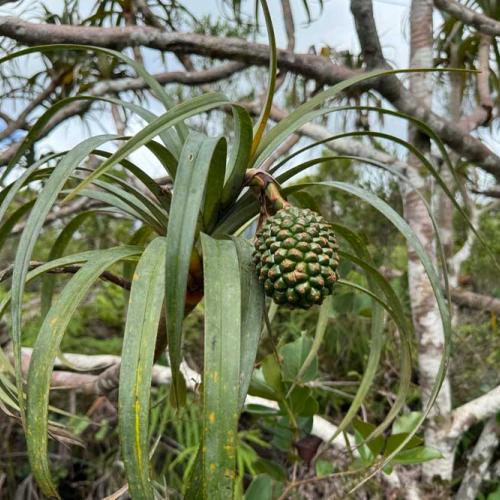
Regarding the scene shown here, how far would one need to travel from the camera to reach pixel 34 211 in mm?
441

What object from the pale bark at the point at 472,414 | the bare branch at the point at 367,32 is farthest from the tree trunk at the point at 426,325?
the bare branch at the point at 367,32

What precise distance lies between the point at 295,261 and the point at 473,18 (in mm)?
1275

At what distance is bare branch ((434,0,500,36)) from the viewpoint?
1455 millimetres

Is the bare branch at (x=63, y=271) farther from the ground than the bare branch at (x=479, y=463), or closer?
farther from the ground

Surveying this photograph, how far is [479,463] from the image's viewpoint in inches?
57.5

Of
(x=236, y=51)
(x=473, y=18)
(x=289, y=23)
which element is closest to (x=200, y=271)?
(x=236, y=51)

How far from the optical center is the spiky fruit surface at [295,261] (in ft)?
1.58

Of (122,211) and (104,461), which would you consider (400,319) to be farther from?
(104,461)

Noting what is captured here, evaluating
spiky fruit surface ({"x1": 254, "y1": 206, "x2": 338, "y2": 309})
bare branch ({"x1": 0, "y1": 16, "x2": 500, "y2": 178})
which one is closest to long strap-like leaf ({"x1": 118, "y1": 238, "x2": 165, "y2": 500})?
spiky fruit surface ({"x1": 254, "y1": 206, "x2": 338, "y2": 309})

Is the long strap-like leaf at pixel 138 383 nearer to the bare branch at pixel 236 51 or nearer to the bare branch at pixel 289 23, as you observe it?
the bare branch at pixel 236 51

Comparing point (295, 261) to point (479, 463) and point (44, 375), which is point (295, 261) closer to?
point (44, 375)

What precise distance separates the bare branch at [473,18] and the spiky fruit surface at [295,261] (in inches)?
47.7

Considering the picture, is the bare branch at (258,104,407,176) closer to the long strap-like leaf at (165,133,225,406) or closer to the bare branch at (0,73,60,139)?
the bare branch at (0,73,60,139)

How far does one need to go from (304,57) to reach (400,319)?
0.97 meters
